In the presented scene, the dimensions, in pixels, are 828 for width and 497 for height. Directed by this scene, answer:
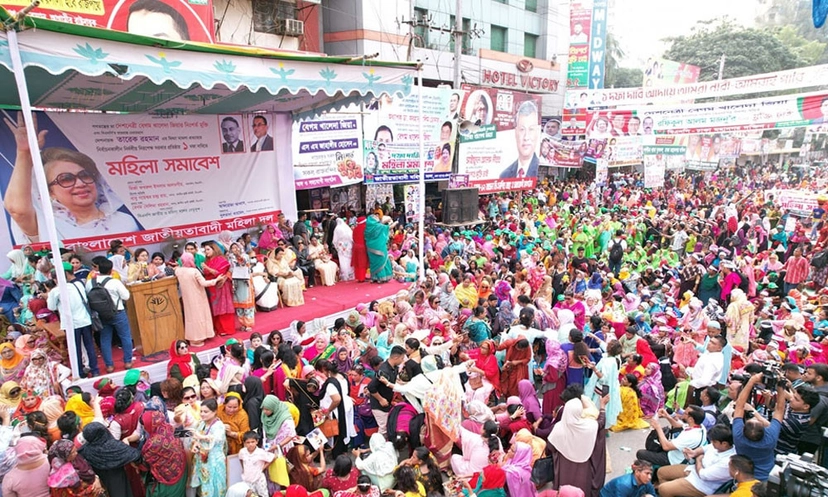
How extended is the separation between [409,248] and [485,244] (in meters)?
2.03

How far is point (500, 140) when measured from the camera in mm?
15531

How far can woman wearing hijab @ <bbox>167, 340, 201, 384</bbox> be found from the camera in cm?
497

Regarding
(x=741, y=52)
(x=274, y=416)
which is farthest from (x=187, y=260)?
(x=741, y=52)

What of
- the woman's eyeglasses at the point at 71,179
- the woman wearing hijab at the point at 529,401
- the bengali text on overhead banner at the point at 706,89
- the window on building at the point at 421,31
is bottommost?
the woman wearing hijab at the point at 529,401

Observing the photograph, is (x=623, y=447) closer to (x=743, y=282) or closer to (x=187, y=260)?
(x=743, y=282)

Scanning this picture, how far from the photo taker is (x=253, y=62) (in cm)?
556

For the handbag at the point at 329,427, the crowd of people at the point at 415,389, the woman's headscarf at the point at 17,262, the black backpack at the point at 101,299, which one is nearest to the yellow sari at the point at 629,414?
the crowd of people at the point at 415,389

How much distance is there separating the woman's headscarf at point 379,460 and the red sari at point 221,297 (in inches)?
122

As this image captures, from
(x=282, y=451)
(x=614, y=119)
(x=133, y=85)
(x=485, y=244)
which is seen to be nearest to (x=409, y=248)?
(x=485, y=244)

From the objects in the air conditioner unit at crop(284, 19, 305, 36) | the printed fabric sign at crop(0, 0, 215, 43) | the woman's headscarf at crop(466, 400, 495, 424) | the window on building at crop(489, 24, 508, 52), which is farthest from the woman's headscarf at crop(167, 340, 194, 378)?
the window on building at crop(489, 24, 508, 52)

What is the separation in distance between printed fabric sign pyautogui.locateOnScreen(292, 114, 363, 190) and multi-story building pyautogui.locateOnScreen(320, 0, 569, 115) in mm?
3624

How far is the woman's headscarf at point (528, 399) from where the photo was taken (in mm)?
5250

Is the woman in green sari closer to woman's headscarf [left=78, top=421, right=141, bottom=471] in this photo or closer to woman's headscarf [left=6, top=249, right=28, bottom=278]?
woman's headscarf [left=6, top=249, right=28, bottom=278]

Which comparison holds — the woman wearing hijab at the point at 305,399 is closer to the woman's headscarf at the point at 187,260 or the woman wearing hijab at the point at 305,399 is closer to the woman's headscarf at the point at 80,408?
the woman's headscarf at the point at 80,408
